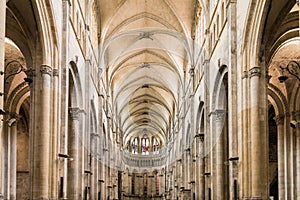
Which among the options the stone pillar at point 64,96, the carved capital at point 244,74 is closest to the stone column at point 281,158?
the carved capital at point 244,74

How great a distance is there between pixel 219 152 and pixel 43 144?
11819mm

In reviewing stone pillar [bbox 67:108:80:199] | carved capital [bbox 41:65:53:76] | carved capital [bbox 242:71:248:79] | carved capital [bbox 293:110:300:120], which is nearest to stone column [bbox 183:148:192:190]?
carved capital [bbox 293:110:300:120]

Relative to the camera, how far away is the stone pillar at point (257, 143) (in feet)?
66.3

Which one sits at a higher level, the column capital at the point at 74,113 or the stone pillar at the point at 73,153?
the column capital at the point at 74,113

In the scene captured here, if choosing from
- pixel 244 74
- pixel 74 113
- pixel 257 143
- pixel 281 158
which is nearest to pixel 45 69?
pixel 244 74

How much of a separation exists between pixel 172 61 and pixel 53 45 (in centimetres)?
2701

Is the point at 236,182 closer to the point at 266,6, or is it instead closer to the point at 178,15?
the point at 266,6

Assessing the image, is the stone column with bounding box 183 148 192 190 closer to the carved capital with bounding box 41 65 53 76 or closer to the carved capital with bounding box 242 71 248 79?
the carved capital with bounding box 242 71 248 79

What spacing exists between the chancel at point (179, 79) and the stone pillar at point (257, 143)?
4 cm

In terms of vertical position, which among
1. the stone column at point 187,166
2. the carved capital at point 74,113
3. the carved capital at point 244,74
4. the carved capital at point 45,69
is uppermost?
the carved capital at point 45,69

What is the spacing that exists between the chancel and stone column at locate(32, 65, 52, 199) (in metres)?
0.04

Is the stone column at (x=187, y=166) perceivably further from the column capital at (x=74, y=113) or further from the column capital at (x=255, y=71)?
the column capital at (x=255, y=71)

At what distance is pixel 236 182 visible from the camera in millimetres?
22438

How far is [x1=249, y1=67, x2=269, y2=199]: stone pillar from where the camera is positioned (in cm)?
2022
